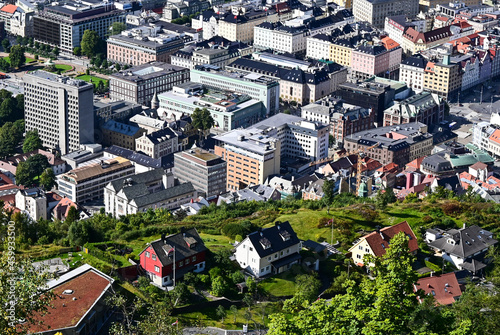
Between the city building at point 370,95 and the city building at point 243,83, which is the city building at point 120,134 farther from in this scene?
the city building at point 370,95

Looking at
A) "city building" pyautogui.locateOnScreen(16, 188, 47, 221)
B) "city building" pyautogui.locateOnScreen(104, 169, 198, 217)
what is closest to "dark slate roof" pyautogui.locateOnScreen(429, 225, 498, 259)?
"city building" pyautogui.locateOnScreen(104, 169, 198, 217)

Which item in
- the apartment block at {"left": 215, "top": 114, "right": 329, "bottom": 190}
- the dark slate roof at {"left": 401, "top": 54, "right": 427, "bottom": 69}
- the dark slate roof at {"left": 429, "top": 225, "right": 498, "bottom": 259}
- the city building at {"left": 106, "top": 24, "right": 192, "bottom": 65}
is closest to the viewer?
the dark slate roof at {"left": 429, "top": 225, "right": 498, "bottom": 259}

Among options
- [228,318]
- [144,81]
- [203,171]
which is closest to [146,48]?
[144,81]

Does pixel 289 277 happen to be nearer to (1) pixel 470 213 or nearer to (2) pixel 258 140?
(1) pixel 470 213

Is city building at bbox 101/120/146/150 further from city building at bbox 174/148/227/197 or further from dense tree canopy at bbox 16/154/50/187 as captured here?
city building at bbox 174/148/227/197

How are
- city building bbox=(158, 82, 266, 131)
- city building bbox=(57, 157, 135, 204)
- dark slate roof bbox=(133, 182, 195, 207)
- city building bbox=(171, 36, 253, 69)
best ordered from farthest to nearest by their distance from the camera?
city building bbox=(171, 36, 253, 69)
city building bbox=(158, 82, 266, 131)
city building bbox=(57, 157, 135, 204)
dark slate roof bbox=(133, 182, 195, 207)

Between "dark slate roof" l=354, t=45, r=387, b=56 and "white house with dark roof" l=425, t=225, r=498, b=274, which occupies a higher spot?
"white house with dark roof" l=425, t=225, r=498, b=274

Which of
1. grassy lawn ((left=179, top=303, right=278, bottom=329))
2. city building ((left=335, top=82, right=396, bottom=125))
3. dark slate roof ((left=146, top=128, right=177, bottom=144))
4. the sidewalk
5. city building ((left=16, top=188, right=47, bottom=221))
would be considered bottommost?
city building ((left=16, top=188, right=47, bottom=221))
